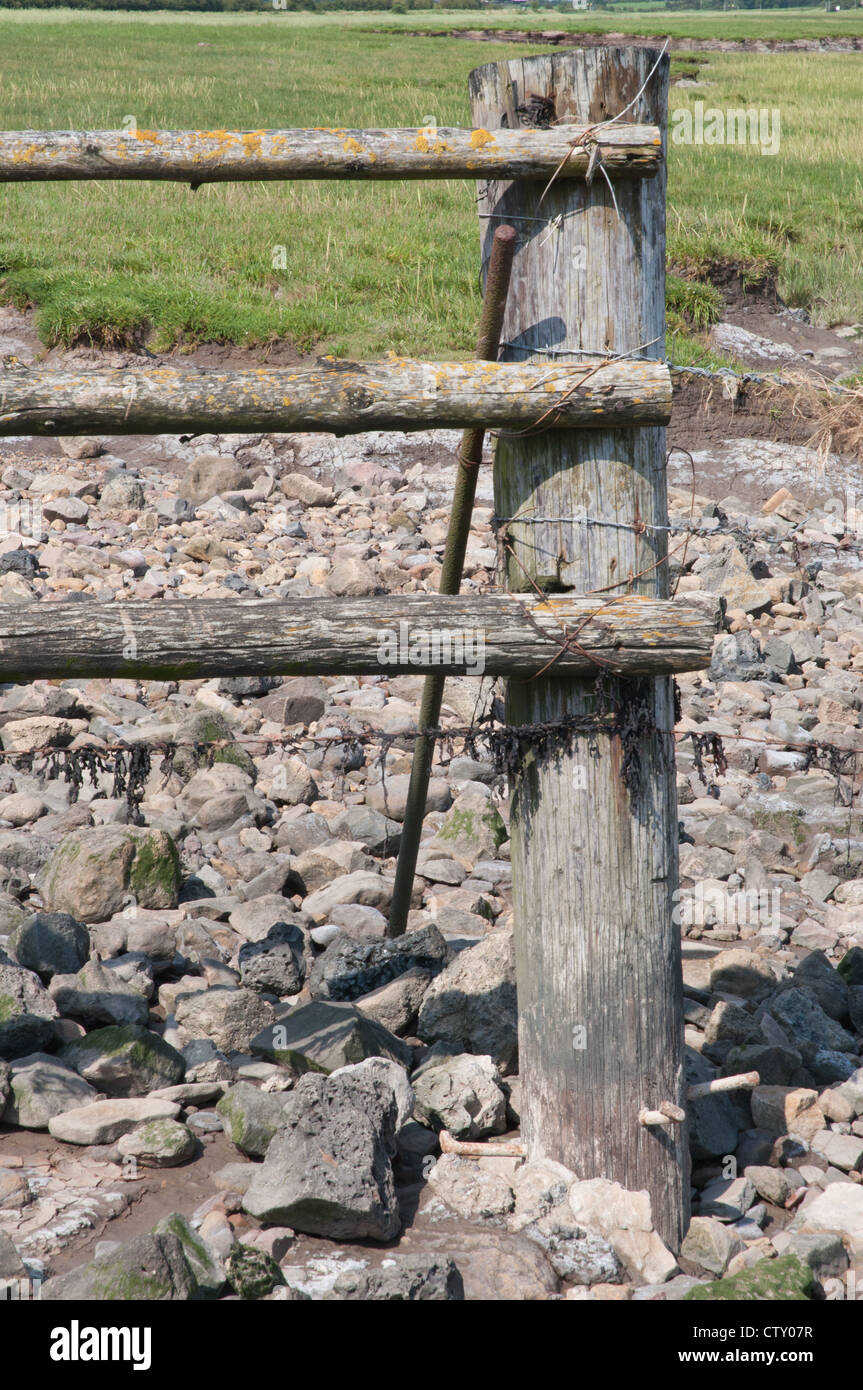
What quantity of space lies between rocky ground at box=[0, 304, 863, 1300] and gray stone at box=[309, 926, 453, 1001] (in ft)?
0.04

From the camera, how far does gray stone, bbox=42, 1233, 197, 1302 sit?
8.45 feet

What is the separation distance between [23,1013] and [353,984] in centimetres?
113

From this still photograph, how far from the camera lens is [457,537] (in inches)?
136

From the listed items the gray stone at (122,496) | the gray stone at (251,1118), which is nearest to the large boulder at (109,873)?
the gray stone at (251,1118)

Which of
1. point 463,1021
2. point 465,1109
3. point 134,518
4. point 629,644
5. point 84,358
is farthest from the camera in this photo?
point 84,358

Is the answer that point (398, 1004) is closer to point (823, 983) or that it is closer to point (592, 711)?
point (592, 711)

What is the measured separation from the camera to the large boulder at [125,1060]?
11.6 ft

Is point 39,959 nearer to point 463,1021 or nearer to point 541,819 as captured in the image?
point 463,1021

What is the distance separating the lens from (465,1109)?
11.3ft

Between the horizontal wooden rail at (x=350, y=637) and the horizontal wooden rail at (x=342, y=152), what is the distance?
1028mm

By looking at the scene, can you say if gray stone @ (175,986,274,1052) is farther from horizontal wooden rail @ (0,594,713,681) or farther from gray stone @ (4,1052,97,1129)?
horizontal wooden rail @ (0,594,713,681)

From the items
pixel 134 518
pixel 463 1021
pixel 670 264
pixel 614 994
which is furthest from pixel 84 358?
pixel 614 994

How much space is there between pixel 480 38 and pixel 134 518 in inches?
1447

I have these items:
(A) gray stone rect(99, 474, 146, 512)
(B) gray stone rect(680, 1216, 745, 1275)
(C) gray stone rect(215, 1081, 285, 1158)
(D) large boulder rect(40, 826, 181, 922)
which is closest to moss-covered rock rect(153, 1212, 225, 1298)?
(C) gray stone rect(215, 1081, 285, 1158)
